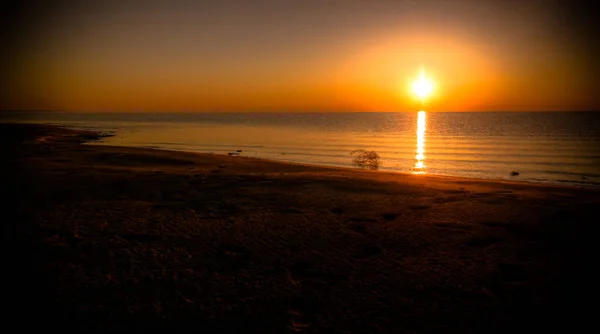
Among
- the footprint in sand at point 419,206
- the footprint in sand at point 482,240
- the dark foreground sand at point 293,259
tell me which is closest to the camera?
the dark foreground sand at point 293,259

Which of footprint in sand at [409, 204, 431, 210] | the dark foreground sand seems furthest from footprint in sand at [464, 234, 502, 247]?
footprint in sand at [409, 204, 431, 210]

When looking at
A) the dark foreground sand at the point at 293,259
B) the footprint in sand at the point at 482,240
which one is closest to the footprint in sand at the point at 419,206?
the dark foreground sand at the point at 293,259

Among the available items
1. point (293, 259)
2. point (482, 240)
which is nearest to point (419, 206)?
point (482, 240)

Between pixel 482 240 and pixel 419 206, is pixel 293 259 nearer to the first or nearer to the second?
pixel 482 240

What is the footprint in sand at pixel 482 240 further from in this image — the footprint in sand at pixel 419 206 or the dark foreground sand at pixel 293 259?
the footprint in sand at pixel 419 206

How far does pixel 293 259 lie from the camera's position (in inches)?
308

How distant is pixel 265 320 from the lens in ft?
18.0

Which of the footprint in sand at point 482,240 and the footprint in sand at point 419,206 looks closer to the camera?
the footprint in sand at point 482,240

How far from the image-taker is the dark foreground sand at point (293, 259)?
5555 mm

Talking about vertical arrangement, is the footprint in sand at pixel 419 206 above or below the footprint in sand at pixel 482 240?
above

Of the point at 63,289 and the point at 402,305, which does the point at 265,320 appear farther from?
the point at 63,289

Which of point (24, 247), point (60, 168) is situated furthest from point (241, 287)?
point (60, 168)

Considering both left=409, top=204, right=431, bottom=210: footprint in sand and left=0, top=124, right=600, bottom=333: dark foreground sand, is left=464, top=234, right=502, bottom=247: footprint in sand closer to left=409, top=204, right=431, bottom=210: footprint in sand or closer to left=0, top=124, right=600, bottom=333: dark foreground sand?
left=0, top=124, right=600, bottom=333: dark foreground sand

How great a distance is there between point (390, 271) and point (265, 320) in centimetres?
294
